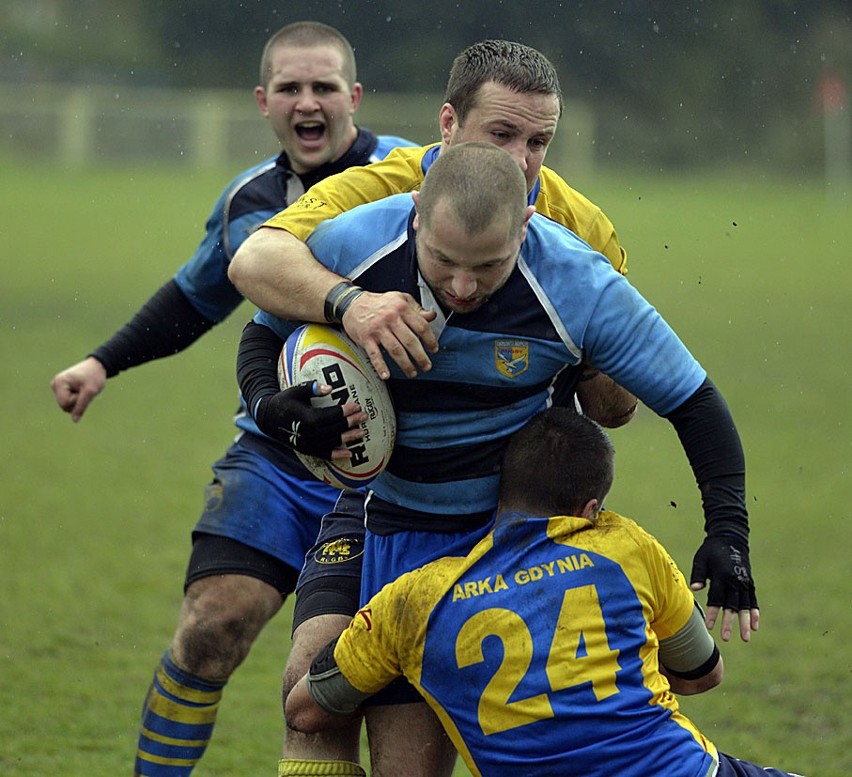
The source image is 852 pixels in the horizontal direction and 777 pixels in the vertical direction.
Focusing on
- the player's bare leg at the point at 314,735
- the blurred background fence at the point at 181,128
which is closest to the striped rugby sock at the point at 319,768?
the player's bare leg at the point at 314,735

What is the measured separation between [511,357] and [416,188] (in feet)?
2.36

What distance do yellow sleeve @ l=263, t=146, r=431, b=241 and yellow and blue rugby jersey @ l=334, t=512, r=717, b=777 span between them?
996 millimetres

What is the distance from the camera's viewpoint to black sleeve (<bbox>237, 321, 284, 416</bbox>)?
11.7 feet

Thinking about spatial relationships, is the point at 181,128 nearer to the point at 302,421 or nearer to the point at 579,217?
the point at 579,217

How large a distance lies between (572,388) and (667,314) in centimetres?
1287

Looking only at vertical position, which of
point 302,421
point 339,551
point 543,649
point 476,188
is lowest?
point 339,551

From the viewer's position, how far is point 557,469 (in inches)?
132

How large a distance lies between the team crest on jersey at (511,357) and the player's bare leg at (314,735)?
0.82 m

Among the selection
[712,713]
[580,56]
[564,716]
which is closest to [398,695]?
[564,716]

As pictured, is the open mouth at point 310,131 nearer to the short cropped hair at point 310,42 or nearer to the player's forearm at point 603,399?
the short cropped hair at point 310,42

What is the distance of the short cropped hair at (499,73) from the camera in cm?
371

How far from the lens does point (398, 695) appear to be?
358 centimetres

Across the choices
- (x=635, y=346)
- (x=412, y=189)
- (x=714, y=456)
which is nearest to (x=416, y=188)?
(x=412, y=189)

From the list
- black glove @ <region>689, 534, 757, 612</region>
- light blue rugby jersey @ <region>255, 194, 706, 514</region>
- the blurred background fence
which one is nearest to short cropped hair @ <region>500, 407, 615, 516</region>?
light blue rugby jersey @ <region>255, 194, 706, 514</region>
